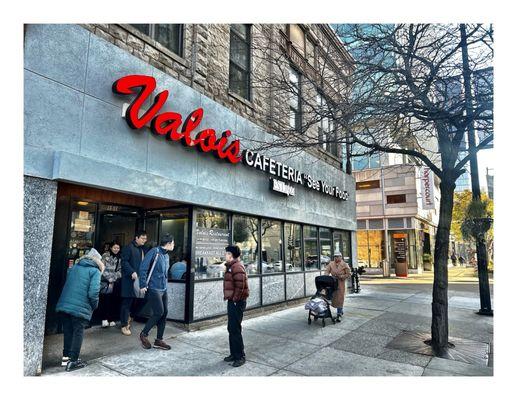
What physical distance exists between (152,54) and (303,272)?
783 centimetres

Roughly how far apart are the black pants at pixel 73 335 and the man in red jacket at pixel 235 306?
6.83ft

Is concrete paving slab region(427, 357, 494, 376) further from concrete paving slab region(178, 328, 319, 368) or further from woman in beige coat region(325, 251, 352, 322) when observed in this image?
woman in beige coat region(325, 251, 352, 322)

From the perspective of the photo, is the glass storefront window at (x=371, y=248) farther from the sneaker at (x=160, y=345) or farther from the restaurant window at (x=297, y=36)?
the sneaker at (x=160, y=345)

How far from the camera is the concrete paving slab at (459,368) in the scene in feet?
16.9

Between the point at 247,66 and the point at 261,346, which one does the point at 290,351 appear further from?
the point at 247,66

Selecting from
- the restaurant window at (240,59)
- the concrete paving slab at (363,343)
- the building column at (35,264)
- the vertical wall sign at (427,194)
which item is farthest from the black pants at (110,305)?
the vertical wall sign at (427,194)

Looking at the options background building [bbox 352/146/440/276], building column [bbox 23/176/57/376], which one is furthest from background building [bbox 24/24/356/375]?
background building [bbox 352/146/440/276]

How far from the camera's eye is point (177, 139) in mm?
6934

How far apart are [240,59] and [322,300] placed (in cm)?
700

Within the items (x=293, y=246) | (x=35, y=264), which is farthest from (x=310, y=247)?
(x=35, y=264)

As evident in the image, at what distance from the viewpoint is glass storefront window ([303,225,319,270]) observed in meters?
11.8

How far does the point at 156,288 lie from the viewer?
594 centimetres

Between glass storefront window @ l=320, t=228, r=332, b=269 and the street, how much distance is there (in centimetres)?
391

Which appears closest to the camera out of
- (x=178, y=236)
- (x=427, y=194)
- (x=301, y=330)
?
(x=301, y=330)
